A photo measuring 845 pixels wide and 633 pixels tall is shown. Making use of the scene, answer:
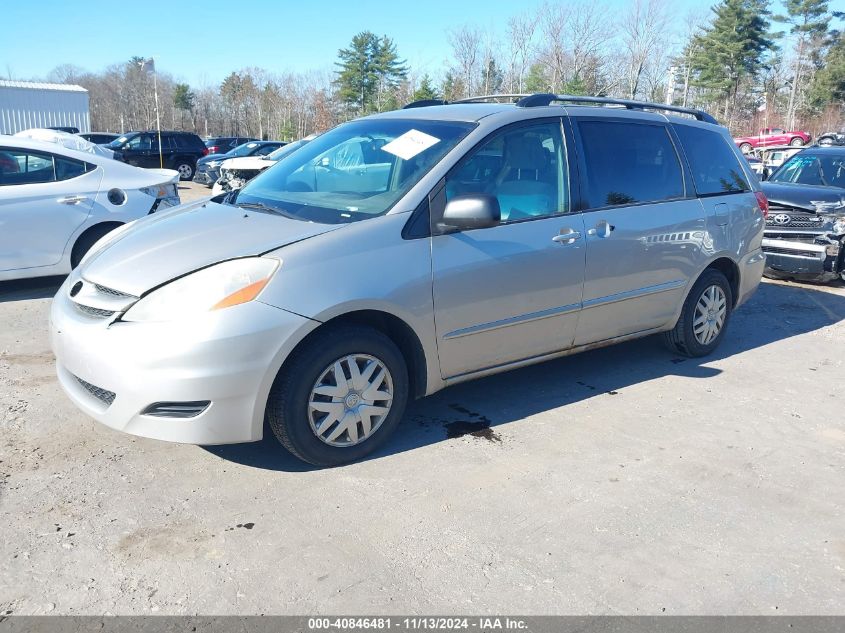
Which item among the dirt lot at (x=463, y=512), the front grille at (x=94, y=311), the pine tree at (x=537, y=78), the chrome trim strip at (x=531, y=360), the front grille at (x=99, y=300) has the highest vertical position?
the pine tree at (x=537, y=78)

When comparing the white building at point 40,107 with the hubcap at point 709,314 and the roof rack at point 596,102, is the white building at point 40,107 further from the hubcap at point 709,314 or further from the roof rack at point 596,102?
the hubcap at point 709,314

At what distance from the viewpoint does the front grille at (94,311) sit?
10.9 feet

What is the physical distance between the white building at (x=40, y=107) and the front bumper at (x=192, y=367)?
3407cm

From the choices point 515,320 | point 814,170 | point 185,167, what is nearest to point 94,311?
point 515,320

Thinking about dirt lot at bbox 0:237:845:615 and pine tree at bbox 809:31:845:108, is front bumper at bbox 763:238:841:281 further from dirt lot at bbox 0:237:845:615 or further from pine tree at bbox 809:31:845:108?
pine tree at bbox 809:31:845:108

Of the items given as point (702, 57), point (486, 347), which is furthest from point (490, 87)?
point (486, 347)

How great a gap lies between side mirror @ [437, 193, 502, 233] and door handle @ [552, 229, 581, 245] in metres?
0.63

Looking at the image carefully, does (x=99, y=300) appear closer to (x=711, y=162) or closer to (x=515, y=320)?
(x=515, y=320)

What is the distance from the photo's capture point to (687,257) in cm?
506

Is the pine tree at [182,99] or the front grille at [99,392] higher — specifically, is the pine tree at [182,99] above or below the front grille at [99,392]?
above

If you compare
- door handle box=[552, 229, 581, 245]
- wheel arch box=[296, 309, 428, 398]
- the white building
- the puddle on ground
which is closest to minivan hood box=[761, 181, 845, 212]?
door handle box=[552, 229, 581, 245]

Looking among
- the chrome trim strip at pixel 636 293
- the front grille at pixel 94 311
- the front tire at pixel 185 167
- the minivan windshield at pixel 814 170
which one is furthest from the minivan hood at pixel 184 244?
the front tire at pixel 185 167

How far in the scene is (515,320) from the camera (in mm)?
4102

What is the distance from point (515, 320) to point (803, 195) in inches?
252
